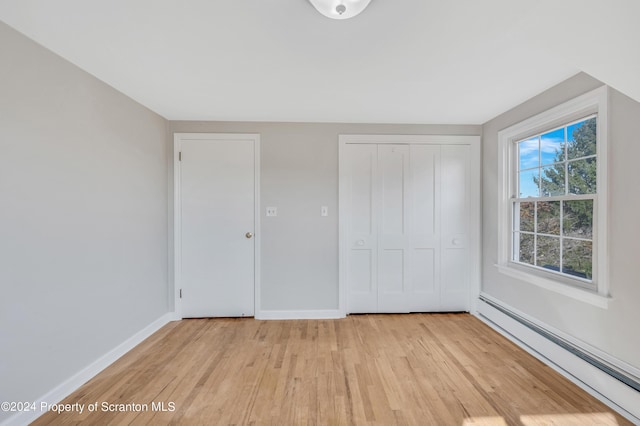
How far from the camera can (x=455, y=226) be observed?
3004 millimetres

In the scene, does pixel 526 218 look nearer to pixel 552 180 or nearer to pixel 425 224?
pixel 552 180

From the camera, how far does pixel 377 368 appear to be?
2.01 metres

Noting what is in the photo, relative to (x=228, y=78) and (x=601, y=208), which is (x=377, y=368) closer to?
(x=601, y=208)

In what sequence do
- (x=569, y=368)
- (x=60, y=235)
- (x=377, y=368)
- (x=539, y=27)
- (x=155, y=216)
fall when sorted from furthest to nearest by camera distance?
(x=155, y=216) → (x=377, y=368) → (x=569, y=368) → (x=60, y=235) → (x=539, y=27)

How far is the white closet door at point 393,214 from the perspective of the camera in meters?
2.98

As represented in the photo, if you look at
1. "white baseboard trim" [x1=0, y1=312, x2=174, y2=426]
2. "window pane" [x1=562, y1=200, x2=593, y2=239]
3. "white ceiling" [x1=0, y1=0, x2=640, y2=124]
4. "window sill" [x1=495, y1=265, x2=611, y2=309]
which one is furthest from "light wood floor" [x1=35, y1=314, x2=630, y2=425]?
"white ceiling" [x1=0, y1=0, x2=640, y2=124]

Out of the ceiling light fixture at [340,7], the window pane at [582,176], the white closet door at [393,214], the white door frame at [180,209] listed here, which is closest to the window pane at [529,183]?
the window pane at [582,176]

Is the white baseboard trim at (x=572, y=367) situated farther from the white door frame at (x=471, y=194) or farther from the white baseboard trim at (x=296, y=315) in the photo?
the white baseboard trim at (x=296, y=315)

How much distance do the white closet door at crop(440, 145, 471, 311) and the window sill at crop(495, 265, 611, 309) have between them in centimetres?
51

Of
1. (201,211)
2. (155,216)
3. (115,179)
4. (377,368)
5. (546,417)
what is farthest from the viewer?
(201,211)

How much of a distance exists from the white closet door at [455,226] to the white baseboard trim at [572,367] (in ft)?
1.35

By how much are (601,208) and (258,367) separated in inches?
105

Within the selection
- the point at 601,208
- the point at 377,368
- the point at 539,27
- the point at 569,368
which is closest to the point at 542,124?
the point at 601,208

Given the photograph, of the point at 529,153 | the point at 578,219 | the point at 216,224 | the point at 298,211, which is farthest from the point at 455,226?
the point at 216,224
